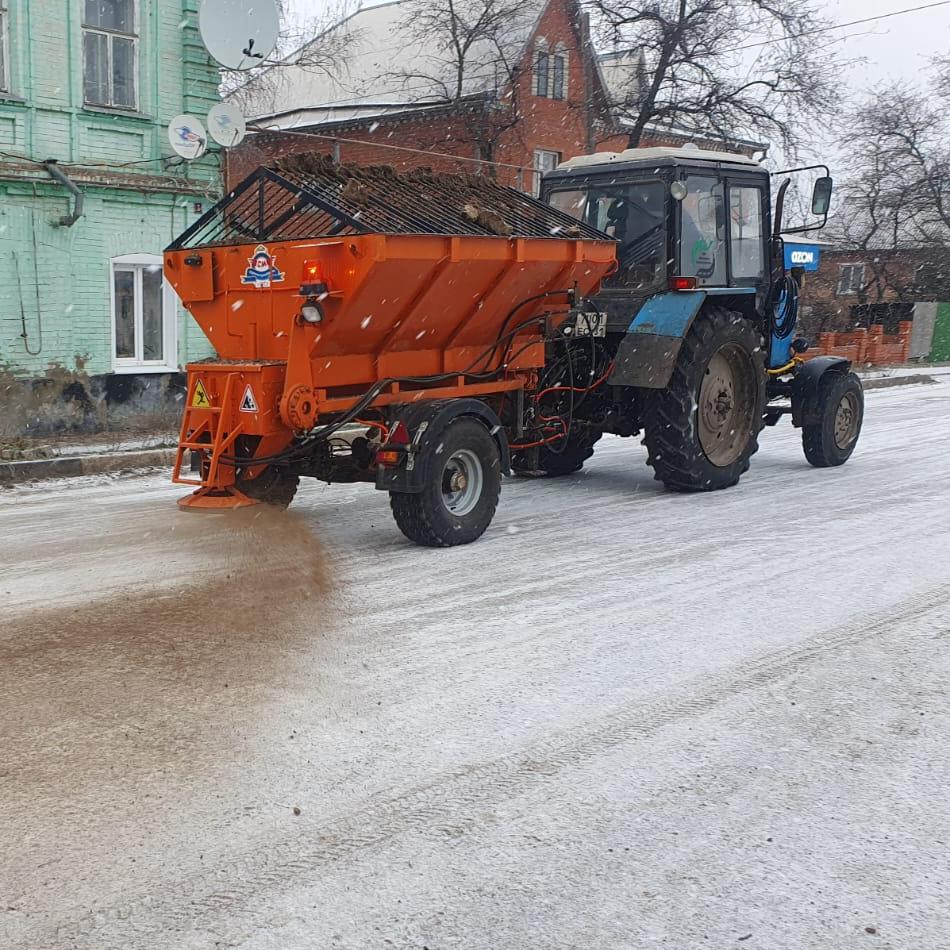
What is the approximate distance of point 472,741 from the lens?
409 cm

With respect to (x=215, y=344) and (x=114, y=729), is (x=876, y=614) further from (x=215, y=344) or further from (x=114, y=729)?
(x=215, y=344)

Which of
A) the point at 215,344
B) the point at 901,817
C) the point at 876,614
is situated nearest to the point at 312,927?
the point at 901,817

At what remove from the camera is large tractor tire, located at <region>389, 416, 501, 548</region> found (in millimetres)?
6906

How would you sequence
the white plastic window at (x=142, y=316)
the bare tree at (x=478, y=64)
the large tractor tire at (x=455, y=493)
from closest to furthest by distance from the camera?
the large tractor tire at (x=455, y=493), the white plastic window at (x=142, y=316), the bare tree at (x=478, y=64)

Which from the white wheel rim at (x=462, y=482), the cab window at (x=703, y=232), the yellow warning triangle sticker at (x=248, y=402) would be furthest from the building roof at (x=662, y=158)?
the yellow warning triangle sticker at (x=248, y=402)

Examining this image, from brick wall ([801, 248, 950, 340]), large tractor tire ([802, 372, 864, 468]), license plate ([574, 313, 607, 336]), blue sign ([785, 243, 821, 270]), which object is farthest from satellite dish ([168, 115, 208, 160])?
brick wall ([801, 248, 950, 340])

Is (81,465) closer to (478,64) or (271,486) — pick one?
(271,486)

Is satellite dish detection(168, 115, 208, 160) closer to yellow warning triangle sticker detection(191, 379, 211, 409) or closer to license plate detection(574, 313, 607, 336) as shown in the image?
license plate detection(574, 313, 607, 336)

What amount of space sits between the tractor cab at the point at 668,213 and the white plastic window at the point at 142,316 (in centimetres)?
622

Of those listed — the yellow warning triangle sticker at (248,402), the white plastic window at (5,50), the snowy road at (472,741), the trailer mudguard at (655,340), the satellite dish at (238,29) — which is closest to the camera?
the snowy road at (472,741)

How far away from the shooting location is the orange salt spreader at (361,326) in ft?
21.2

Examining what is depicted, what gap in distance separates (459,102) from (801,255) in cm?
1527

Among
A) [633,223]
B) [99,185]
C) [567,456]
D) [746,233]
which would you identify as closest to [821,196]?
[746,233]

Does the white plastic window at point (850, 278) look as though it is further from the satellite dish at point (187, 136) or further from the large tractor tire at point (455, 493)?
the large tractor tire at point (455, 493)
